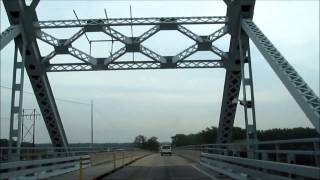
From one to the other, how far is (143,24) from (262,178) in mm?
17722

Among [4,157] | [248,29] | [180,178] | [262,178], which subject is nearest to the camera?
[262,178]

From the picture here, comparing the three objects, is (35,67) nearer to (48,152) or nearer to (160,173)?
(48,152)

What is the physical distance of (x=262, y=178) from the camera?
18.2 metres

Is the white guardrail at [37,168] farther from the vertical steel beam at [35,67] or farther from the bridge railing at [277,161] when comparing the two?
the bridge railing at [277,161]

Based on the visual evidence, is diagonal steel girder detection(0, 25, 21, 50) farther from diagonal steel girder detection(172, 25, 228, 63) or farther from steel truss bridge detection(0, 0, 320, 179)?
diagonal steel girder detection(172, 25, 228, 63)

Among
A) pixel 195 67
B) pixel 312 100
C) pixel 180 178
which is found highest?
pixel 195 67

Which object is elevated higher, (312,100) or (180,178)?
(312,100)

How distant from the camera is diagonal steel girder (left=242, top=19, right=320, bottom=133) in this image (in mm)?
20328

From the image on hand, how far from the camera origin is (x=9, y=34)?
100ft

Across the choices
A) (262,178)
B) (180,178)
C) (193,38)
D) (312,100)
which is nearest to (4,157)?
(180,178)

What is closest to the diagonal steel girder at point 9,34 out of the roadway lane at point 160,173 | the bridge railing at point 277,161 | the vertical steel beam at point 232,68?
the roadway lane at point 160,173

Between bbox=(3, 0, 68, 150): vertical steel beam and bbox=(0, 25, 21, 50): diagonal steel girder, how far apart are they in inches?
24.7

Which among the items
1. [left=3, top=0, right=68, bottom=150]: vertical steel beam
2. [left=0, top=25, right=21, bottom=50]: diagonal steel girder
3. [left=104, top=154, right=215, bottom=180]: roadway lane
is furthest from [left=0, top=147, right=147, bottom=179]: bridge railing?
[left=0, top=25, right=21, bottom=50]: diagonal steel girder

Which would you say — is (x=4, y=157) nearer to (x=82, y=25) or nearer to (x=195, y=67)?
(x=82, y=25)
